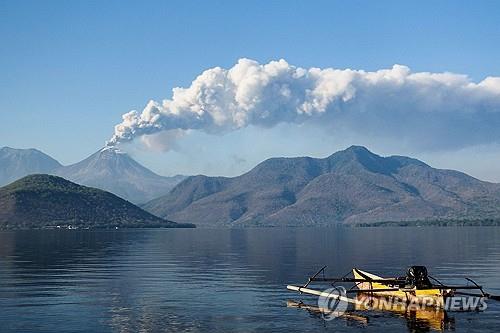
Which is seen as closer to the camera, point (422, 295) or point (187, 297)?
point (422, 295)

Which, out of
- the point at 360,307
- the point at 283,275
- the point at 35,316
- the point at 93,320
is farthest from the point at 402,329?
the point at 283,275

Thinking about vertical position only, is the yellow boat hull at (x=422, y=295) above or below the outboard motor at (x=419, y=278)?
below

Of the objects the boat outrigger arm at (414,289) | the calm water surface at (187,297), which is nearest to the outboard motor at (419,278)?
the boat outrigger arm at (414,289)

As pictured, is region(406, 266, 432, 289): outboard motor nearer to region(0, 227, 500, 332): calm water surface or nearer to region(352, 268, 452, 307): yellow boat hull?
region(352, 268, 452, 307): yellow boat hull

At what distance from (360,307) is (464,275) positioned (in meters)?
42.5

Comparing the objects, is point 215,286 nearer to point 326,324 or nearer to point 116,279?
point 116,279

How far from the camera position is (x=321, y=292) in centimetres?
8319

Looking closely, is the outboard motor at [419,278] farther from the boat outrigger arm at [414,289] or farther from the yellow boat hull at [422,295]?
the yellow boat hull at [422,295]

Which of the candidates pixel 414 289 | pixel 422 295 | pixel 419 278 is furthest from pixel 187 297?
pixel 422 295

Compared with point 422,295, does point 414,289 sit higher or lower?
higher

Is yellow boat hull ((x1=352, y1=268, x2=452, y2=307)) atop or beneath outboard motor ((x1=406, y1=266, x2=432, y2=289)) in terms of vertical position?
beneath

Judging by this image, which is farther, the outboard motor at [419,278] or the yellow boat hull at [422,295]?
the outboard motor at [419,278]

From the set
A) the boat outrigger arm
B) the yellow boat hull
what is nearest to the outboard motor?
the boat outrigger arm

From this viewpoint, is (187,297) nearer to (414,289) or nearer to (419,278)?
(414,289)
